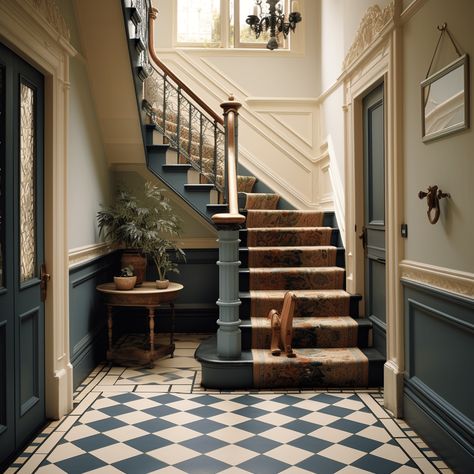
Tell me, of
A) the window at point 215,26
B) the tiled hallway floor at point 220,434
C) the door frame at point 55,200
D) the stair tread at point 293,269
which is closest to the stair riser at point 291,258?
the stair tread at point 293,269

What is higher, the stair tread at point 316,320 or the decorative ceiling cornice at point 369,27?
the decorative ceiling cornice at point 369,27

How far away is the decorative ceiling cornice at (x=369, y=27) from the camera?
12.2 feet

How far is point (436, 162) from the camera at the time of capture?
3.03 m

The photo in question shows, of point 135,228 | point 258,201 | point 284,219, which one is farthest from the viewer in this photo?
point 258,201

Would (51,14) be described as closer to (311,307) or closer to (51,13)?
(51,13)

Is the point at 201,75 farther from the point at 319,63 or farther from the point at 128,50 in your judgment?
the point at 128,50

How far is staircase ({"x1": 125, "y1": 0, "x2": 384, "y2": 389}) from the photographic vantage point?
4.16m

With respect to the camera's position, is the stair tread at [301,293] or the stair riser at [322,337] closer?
the stair riser at [322,337]

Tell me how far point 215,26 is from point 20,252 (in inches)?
203

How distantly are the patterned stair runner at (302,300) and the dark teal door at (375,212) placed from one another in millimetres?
202

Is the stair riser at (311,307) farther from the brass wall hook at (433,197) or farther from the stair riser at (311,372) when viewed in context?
the brass wall hook at (433,197)

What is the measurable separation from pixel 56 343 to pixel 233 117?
107 inches

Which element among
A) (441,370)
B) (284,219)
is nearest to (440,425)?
(441,370)

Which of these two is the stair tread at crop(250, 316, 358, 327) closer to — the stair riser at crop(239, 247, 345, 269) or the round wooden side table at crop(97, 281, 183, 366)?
the stair riser at crop(239, 247, 345, 269)
